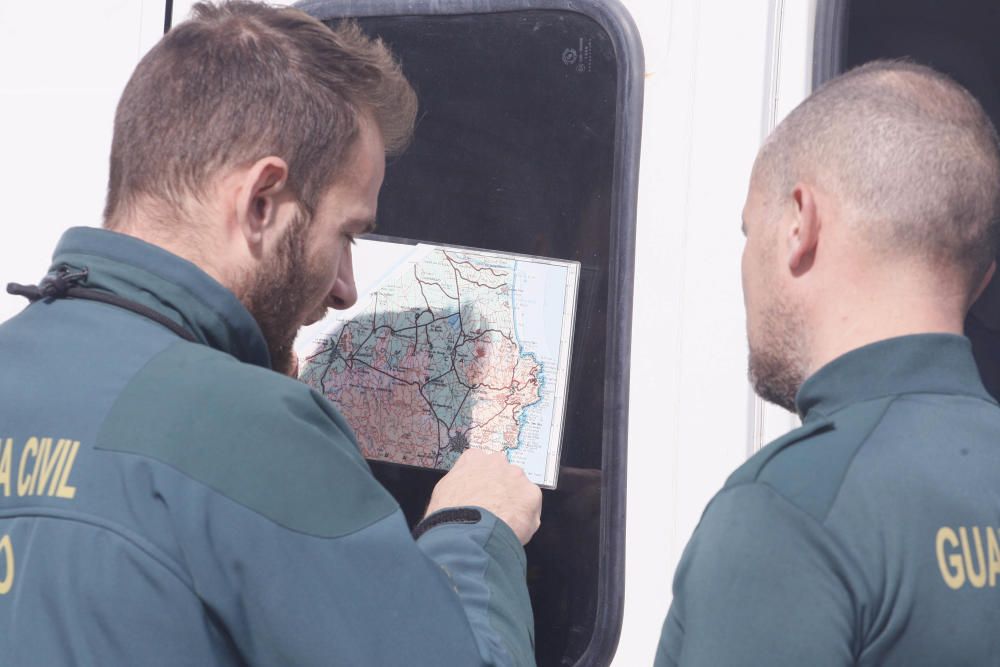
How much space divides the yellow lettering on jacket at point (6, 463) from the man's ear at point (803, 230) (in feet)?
2.94

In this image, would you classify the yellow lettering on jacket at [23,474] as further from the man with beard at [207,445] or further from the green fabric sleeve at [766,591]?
the green fabric sleeve at [766,591]

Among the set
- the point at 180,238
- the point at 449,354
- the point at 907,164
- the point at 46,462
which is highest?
the point at 907,164

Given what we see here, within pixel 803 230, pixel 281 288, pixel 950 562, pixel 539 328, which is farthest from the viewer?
pixel 539 328

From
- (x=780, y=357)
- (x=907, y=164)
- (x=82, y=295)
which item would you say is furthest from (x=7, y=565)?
(x=907, y=164)

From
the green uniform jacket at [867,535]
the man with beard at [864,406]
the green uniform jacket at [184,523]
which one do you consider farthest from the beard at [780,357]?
the green uniform jacket at [184,523]

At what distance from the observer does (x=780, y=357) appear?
4.34 ft

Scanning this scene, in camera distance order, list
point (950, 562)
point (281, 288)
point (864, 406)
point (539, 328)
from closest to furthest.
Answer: point (950, 562)
point (864, 406)
point (281, 288)
point (539, 328)

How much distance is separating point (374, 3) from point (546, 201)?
0.50 m

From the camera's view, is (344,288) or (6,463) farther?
(344,288)

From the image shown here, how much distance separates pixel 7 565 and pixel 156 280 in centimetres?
34

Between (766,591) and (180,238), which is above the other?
(180,238)

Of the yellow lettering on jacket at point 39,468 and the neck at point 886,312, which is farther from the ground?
the neck at point 886,312

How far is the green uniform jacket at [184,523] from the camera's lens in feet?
3.42

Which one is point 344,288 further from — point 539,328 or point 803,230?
point 803,230
